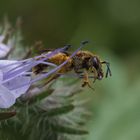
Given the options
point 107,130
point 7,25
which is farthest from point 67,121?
point 107,130

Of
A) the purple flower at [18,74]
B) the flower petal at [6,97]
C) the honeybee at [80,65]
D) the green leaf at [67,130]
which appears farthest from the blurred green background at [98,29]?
the flower petal at [6,97]

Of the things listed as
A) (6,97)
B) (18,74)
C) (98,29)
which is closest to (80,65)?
(18,74)

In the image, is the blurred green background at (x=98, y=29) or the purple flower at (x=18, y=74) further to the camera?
the blurred green background at (x=98, y=29)

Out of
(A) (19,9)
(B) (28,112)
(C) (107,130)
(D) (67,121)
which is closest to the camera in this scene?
(B) (28,112)

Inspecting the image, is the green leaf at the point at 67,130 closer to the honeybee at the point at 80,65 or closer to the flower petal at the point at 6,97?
the honeybee at the point at 80,65

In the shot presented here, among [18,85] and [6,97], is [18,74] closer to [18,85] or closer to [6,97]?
[18,85]

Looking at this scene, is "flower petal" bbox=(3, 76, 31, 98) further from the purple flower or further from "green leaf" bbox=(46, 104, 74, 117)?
"green leaf" bbox=(46, 104, 74, 117)

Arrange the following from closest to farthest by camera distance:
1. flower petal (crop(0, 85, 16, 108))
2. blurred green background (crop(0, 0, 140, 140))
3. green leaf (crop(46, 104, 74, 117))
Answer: flower petal (crop(0, 85, 16, 108)) < green leaf (crop(46, 104, 74, 117)) < blurred green background (crop(0, 0, 140, 140))

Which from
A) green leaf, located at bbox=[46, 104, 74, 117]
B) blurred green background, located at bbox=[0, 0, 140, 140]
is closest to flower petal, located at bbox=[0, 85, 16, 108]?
green leaf, located at bbox=[46, 104, 74, 117]

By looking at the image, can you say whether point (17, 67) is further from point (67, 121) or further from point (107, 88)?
point (107, 88)
